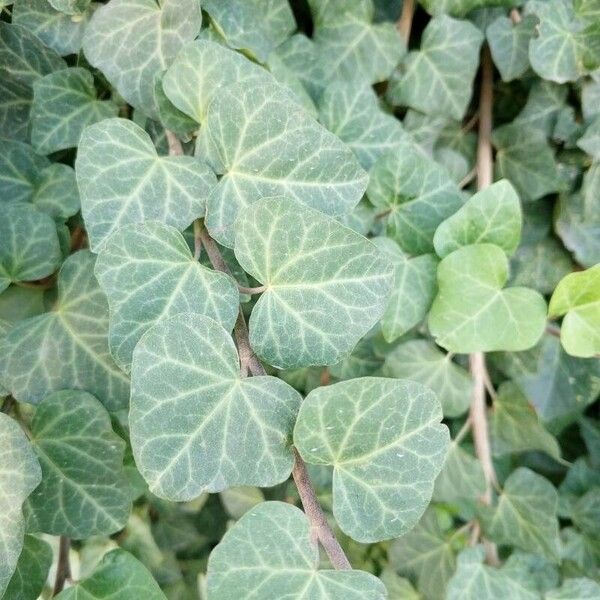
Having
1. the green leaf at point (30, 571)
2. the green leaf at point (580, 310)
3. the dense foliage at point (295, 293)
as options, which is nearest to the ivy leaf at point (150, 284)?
the dense foliage at point (295, 293)

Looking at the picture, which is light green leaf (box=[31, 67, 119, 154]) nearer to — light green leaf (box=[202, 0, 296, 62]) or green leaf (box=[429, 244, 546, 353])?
light green leaf (box=[202, 0, 296, 62])

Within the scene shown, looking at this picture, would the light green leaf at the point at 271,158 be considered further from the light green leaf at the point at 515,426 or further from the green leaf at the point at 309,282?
the light green leaf at the point at 515,426

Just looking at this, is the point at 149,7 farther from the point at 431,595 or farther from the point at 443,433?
the point at 431,595

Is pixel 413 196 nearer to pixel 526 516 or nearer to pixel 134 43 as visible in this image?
pixel 134 43

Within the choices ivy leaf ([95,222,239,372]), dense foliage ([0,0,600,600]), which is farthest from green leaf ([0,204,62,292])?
ivy leaf ([95,222,239,372])

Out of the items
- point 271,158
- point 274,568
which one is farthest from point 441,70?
point 274,568
